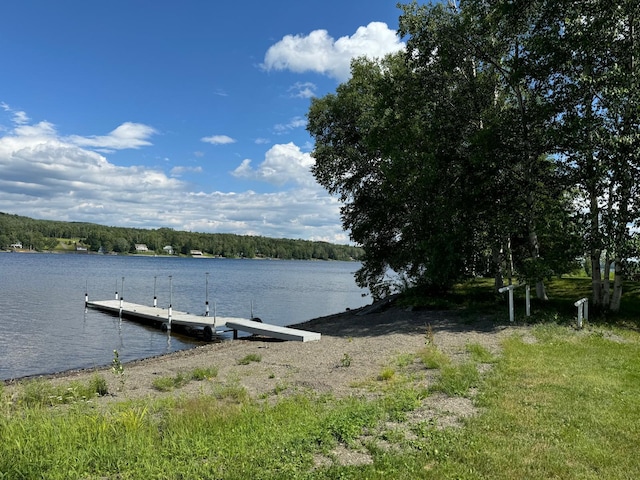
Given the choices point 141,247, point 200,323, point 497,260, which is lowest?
point 200,323

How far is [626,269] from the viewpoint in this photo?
16188mm

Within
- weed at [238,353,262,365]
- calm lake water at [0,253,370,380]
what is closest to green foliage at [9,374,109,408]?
weed at [238,353,262,365]

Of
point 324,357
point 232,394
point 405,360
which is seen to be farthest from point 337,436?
point 324,357

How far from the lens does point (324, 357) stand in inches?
536

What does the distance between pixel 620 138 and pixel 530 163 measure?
3.53 metres

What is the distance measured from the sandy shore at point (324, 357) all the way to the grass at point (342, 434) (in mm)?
1159

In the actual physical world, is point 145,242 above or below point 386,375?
above

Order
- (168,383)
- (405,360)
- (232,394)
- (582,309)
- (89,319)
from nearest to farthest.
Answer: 1. (232,394)
2. (168,383)
3. (405,360)
4. (582,309)
5. (89,319)

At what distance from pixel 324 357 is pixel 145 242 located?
17355 cm

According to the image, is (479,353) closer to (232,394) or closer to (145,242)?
(232,394)

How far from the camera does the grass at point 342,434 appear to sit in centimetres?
523

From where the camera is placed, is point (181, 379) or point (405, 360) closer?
point (181, 379)

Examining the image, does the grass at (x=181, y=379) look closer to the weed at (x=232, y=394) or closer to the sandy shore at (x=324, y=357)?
the sandy shore at (x=324, y=357)

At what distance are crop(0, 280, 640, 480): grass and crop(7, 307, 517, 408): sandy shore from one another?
1.16 metres
